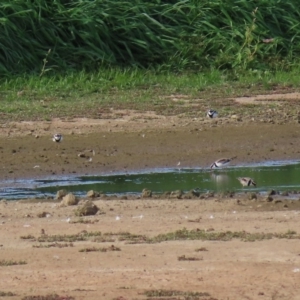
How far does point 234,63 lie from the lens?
54.1 ft

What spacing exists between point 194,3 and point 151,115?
12.5 feet

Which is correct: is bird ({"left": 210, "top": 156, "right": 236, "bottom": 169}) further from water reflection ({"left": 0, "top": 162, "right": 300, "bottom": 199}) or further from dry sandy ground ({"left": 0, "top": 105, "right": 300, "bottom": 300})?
dry sandy ground ({"left": 0, "top": 105, "right": 300, "bottom": 300})

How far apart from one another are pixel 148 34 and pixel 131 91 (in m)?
1.85

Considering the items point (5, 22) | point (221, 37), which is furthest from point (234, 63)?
point (5, 22)

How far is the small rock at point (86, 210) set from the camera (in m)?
9.09

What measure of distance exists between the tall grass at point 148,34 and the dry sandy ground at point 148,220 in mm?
2509

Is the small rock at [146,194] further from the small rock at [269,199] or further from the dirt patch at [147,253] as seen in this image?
the small rock at [269,199]

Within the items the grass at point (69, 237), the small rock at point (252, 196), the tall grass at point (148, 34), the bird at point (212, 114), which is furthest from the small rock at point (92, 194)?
the tall grass at point (148, 34)

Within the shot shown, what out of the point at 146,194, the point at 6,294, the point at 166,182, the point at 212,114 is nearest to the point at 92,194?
the point at 146,194

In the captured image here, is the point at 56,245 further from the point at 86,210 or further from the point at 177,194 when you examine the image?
the point at 177,194

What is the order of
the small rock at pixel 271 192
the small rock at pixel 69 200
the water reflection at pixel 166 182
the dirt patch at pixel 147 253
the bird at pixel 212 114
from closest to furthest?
the dirt patch at pixel 147 253
the small rock at pixel 69 200
the small rock at pixel 271 192
the water reflection at pixel 166 182
the bird at pixel 212 114

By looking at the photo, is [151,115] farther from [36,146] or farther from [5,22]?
[5,22]

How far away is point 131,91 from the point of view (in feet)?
49.2

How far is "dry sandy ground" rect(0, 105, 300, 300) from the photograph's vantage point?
271 inches
